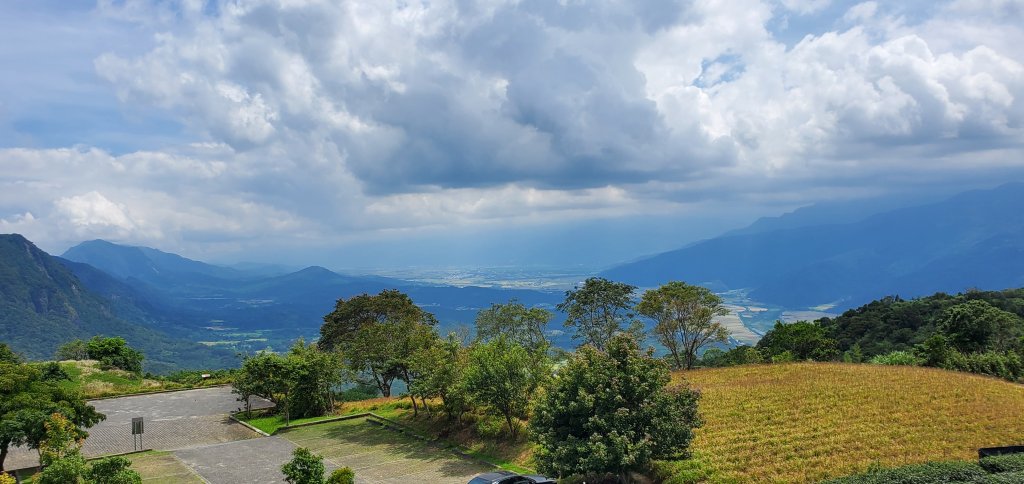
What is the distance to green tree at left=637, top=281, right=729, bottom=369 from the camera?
1662 inches

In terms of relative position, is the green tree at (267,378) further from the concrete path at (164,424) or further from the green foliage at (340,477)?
the green foliage at (340,477)

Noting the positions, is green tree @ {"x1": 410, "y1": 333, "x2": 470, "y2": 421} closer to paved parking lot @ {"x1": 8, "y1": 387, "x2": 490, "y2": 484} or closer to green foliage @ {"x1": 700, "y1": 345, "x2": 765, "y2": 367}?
paved parking lot @ {"x1": 8, "y1": 387, "x2": 490, "y2": 484}

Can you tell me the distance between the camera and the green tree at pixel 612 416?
18.2 m

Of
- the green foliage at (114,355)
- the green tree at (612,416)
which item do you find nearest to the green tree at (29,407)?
the green tree at (612,416)

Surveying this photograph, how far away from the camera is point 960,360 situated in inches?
1407

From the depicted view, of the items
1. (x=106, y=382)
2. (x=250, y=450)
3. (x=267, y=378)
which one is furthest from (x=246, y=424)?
(x=106, y=382)

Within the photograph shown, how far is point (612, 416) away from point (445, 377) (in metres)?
12.0

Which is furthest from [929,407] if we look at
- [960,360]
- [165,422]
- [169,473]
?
[165,422]

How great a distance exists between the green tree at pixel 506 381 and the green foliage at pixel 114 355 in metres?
50.8

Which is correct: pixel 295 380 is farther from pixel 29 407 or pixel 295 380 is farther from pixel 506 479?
pixel 506 479

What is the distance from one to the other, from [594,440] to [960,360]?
3004 centimetres

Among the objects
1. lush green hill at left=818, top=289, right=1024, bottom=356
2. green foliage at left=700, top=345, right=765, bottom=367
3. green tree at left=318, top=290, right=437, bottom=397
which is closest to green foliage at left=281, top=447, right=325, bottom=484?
green tree at left=318, top=290, right=437, bottom=397

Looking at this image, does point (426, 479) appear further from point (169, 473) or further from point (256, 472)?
point (169, 473)

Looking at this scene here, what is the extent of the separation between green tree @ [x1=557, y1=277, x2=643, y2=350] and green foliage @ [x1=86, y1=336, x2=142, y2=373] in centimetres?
4628
